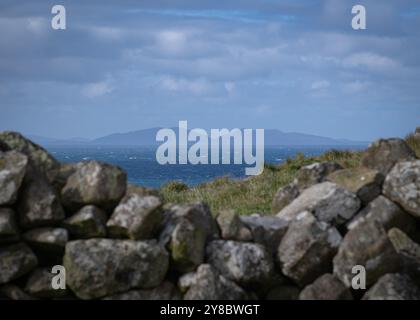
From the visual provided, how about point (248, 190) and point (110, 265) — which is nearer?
point (110, 265)

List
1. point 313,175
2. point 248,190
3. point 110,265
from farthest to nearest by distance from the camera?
point 248,190, point 313,175, point 110,265

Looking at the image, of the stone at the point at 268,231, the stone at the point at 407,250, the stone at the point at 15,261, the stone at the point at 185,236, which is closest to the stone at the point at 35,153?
the stone at the point at 15,261

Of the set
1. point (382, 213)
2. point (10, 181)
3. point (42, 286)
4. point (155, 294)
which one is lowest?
point (155, 294)

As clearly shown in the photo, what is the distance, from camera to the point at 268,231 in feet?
31.9

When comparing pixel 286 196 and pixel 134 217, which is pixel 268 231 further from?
pixel 134 217

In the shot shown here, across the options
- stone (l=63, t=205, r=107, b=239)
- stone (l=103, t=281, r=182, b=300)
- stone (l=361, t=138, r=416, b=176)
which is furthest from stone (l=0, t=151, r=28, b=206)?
stone (l=361, t=138, r=416, b=176)

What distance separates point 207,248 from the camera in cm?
924

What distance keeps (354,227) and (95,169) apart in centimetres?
366

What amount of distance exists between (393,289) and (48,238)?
14.7ft

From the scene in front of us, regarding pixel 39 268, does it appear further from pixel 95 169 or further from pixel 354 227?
pixel 354 227

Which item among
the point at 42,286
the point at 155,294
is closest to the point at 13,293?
the point at 42,286

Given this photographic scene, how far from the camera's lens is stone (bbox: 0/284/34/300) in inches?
346

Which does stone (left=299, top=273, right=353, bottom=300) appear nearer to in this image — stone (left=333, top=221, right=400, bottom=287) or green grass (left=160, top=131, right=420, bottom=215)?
stone (left=333, top=221, right=400, bottom=287)
